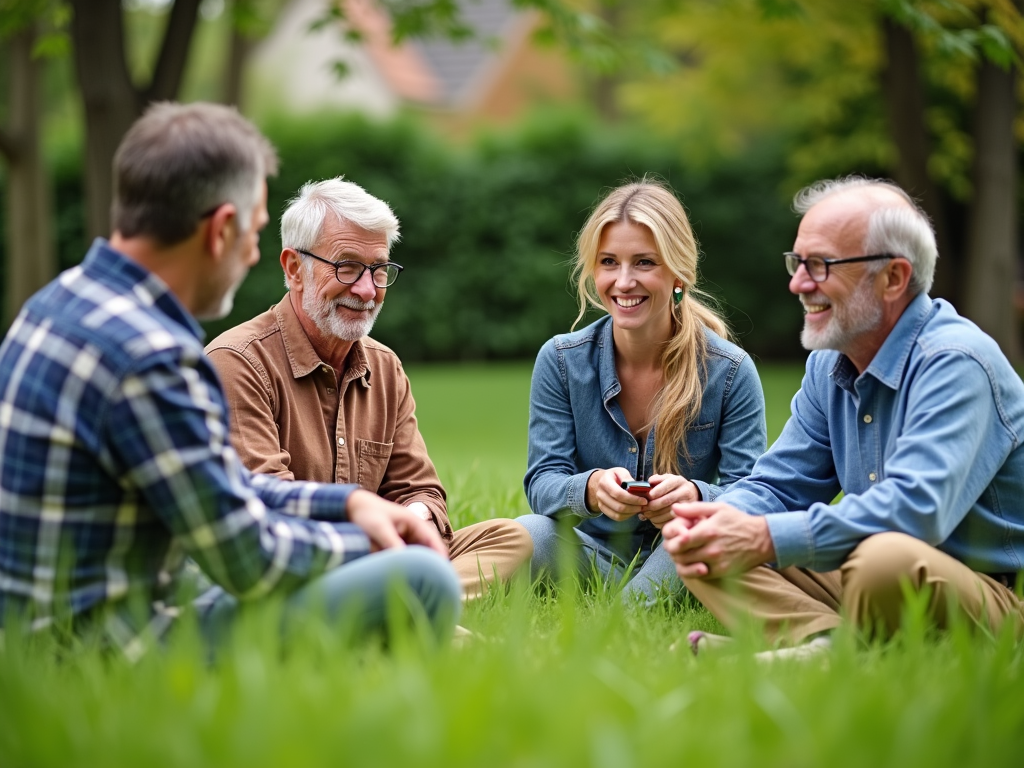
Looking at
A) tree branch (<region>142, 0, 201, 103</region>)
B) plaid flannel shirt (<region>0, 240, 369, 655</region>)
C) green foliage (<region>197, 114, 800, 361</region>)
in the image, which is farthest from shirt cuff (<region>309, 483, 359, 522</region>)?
green foliage (<region>197, 114, 800, 361</region>)

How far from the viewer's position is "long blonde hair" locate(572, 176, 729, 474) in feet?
13.9

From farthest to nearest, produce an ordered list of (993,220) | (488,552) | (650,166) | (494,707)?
(650,166), (993,220), (488,552), (494,707)

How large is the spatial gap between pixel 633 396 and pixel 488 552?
33.7 inches

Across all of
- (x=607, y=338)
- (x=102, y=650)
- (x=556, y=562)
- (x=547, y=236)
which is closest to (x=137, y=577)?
(x=102, y=650)

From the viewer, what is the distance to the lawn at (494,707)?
1967 millimetres

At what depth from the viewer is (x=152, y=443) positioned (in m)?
2.37

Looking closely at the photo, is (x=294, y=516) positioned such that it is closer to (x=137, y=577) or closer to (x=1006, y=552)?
(x=137, y=577)

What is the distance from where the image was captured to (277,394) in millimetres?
3953

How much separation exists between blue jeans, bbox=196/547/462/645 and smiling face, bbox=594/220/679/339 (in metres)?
1.78

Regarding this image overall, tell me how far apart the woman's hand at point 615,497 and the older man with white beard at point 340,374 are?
0.32m

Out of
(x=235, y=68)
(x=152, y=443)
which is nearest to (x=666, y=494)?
(x=152, y=443)

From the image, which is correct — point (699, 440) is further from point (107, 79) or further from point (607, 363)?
point (107, 79)

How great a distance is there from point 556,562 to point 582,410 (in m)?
0.58

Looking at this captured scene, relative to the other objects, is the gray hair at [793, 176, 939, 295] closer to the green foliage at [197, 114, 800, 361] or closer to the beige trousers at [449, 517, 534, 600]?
the beige trousers at [449, 517, 534, 600]
